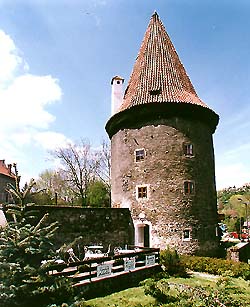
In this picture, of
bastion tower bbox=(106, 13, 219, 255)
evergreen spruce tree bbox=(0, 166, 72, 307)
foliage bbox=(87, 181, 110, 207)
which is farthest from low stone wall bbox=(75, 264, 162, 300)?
foliage bbox=(87, 181, 110, 207)

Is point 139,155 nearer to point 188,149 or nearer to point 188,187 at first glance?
point 188,149

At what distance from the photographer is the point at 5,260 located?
7.79 meters

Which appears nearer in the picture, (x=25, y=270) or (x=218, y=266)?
(x=25, y=270)

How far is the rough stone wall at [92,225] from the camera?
1587 centimetres

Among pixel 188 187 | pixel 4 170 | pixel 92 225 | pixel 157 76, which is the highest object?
pixel 157 76

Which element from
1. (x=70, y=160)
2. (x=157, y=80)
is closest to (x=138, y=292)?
(x=157, y=80)

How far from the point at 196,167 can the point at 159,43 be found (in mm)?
10654

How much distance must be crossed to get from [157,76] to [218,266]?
1346cm

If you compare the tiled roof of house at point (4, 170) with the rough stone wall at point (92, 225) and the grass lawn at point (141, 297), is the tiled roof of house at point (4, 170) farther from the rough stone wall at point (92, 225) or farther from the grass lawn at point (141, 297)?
the grass lawn at point (141, 297)

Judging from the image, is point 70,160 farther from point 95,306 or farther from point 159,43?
point 95,306

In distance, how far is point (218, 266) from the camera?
15414mm

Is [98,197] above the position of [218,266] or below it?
above

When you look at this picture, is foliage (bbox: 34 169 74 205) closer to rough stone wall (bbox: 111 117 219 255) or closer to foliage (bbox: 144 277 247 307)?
rough stone wall (bbox: 111 117 219 255)

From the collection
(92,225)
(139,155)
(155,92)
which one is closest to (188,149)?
(139,155)
